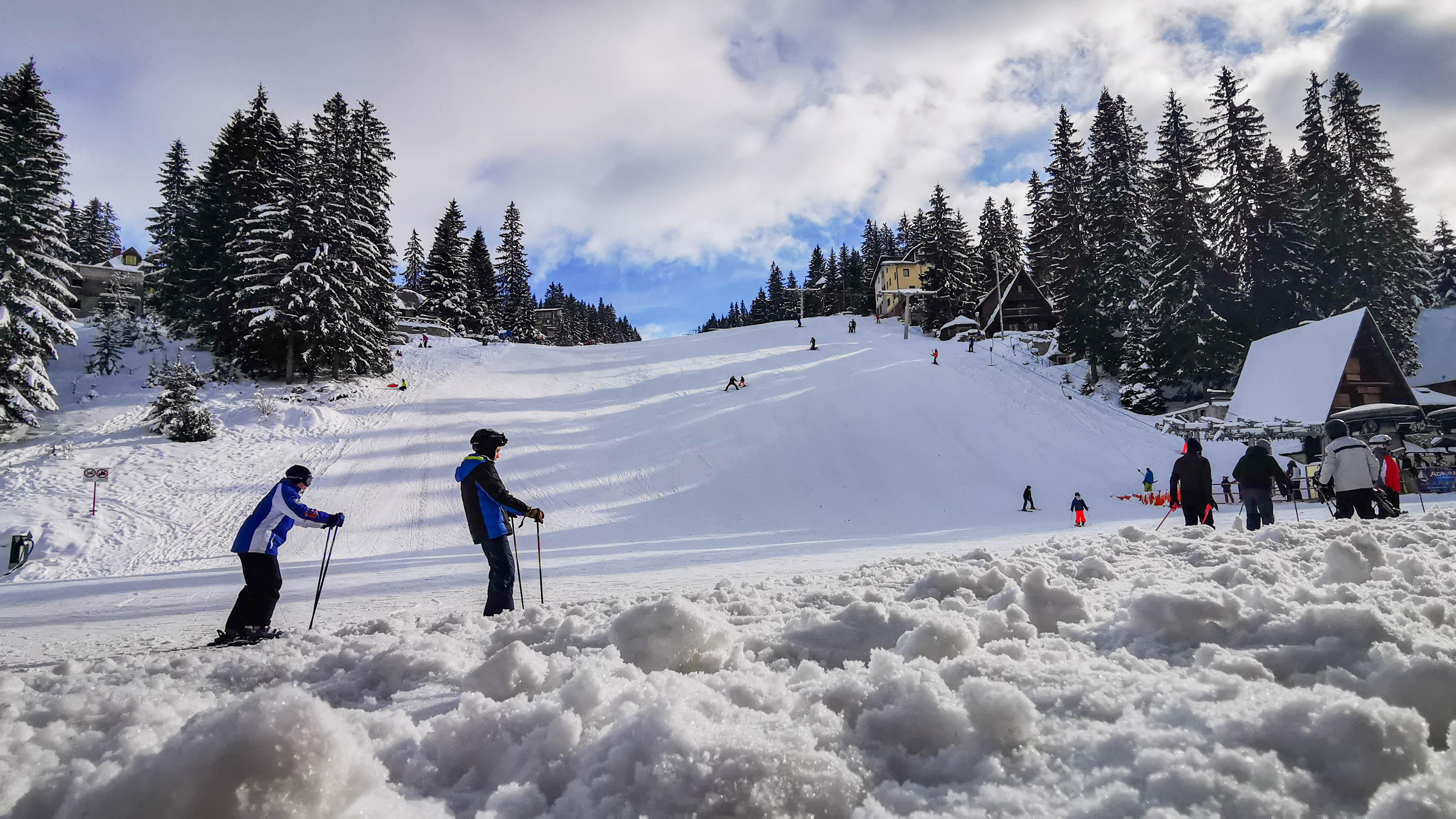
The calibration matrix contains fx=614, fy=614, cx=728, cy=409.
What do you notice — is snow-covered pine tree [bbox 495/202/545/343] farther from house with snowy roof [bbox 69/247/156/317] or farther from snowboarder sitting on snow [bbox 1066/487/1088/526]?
snowboarder sitting on snow [bbox 1066/487/1088/526]

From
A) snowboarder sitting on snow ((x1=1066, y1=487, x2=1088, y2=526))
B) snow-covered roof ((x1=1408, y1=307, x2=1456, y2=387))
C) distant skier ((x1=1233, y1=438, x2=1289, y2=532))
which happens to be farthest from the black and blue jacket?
snow-covered roof ((x1=1408, y1=307, x2=1456, y2=387))

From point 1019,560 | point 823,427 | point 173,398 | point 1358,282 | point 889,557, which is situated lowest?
point 889,557

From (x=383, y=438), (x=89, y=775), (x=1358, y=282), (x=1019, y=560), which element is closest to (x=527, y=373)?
(x=383, y=438)

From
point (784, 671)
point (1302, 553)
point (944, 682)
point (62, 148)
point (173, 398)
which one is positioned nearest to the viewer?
point (944, 682)

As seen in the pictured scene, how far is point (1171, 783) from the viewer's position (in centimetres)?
189

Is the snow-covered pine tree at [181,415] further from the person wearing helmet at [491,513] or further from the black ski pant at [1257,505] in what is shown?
the black ski pant at [1257,505]

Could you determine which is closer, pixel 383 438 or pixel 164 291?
pixel 383 438

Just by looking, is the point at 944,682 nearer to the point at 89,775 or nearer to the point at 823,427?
the point at 89,775

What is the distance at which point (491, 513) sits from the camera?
250 inches

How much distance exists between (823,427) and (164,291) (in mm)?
35487

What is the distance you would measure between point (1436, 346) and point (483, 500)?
2502 inches

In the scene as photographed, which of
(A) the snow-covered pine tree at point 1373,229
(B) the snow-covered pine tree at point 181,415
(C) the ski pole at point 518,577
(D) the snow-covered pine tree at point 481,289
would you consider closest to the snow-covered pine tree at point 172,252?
(B) the snow-covered pine tree at point 181,415

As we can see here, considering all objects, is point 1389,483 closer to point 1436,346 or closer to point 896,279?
point 1436,346

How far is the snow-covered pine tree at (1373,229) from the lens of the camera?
114 feet
